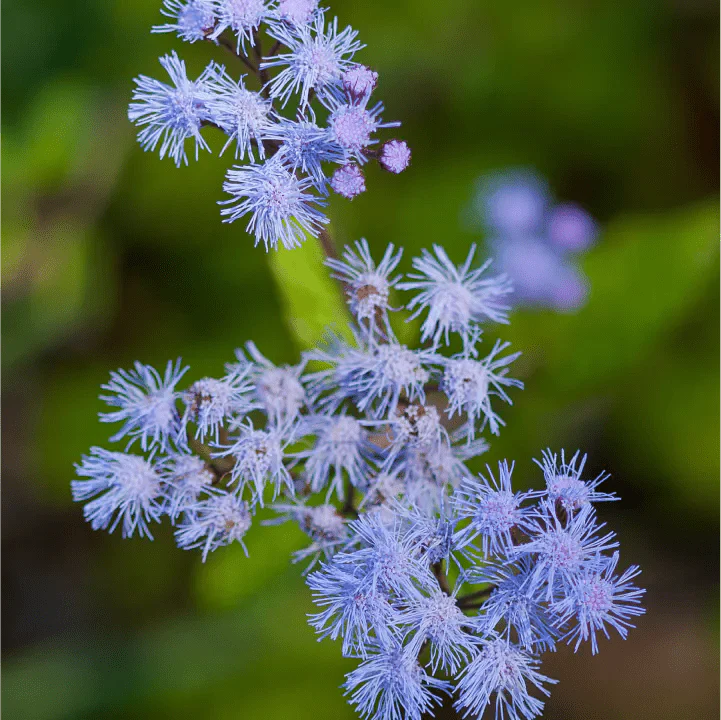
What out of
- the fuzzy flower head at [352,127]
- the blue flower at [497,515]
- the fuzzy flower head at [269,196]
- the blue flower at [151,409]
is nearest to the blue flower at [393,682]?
the blue flower at [497,515]

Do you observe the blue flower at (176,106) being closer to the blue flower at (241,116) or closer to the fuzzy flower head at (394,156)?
the blue flower at (241,116)

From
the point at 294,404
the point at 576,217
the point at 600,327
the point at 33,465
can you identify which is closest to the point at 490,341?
the point at 600,327

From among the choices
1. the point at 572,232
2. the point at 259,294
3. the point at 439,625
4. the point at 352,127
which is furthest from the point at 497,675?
the point at 259,294

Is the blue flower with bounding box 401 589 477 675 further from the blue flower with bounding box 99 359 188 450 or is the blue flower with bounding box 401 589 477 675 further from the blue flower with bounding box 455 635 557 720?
the blue flower with bounding box 99 359 188 450

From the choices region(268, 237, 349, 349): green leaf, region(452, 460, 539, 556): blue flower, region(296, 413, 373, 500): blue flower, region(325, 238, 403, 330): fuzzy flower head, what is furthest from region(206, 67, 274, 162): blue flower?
region(452, 460, 539, 556): blue flower

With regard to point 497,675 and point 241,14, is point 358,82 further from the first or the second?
point 497,675
